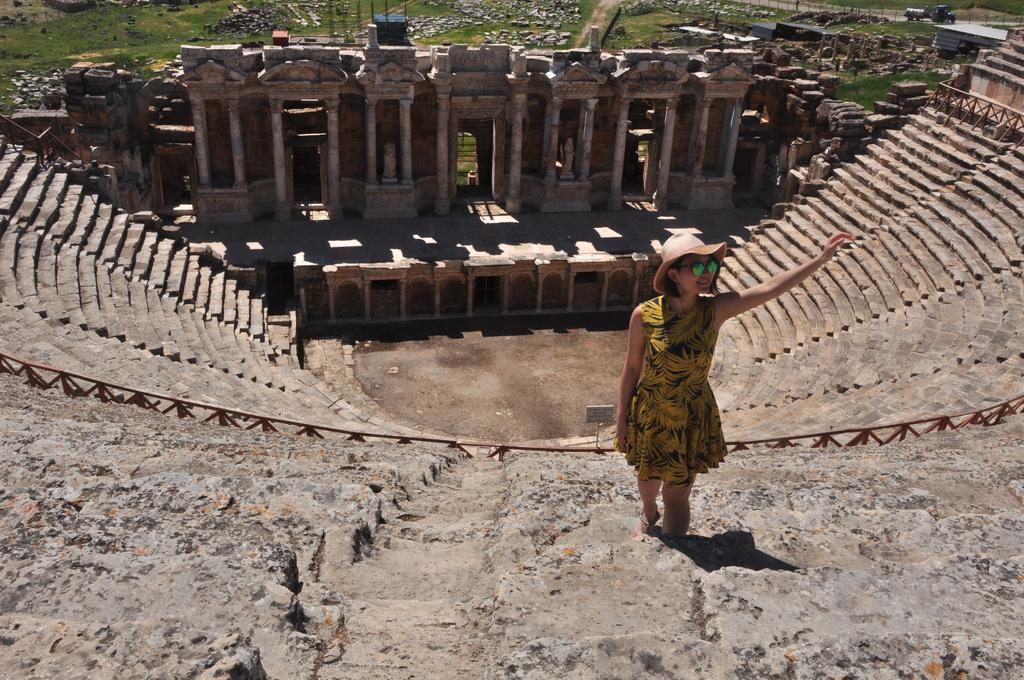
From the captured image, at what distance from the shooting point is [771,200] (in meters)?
29.6

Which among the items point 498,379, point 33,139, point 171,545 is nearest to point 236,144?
point 33,139

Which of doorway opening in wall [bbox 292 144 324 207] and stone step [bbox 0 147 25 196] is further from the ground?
stone step [bbox 0 147 25 196]

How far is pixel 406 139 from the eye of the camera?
87.9ft

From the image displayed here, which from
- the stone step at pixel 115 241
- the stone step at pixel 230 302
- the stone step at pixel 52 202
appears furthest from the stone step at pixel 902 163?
the stone step at pixel 52 202

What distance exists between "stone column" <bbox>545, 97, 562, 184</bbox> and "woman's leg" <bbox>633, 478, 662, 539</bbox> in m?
22.0

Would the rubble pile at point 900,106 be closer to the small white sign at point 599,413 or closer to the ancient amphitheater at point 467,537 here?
the ancient amphitheater at point 467,537

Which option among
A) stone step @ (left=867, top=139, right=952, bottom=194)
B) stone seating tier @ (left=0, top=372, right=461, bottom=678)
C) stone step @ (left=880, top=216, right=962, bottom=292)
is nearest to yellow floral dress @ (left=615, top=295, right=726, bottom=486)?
stone seating tier @ (left=0, top=372, right=461, bottom=678)

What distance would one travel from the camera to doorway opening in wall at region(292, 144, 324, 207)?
31.0 m

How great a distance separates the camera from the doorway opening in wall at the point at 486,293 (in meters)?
24.5

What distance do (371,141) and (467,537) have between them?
2135 centimetres

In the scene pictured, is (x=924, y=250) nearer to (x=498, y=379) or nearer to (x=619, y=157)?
(x=498, y=379)

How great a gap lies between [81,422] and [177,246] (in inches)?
534

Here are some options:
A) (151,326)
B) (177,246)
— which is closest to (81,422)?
(151,326)

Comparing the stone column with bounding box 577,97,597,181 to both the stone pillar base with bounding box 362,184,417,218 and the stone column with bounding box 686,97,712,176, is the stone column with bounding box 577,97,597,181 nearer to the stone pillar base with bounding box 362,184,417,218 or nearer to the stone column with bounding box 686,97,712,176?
the stone column with bounding box 686,97,712,176
